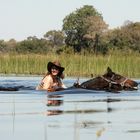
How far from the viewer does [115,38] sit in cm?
6825

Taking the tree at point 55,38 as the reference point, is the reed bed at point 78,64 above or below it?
below

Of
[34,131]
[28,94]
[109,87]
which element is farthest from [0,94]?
[34,131]

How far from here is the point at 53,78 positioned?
16547 mm

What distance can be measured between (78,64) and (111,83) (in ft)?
39.7

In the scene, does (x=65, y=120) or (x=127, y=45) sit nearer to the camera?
(x=65, y=120)

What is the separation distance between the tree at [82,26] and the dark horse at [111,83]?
54055mm

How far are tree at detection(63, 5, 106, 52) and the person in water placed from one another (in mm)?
54454

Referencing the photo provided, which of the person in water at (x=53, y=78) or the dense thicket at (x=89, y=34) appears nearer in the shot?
the person in water at (x=53, y=78)

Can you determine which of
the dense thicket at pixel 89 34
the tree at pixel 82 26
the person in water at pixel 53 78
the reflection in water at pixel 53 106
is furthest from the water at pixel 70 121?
the tree at pixel 82 26

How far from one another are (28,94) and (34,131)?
8.37 m

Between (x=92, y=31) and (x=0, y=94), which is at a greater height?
(x=92, y=31)

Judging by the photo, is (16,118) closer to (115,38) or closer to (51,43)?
(115,38)

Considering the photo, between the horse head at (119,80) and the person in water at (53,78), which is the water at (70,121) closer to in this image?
the horse head at (119,80)

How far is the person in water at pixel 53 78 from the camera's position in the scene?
16.3m
